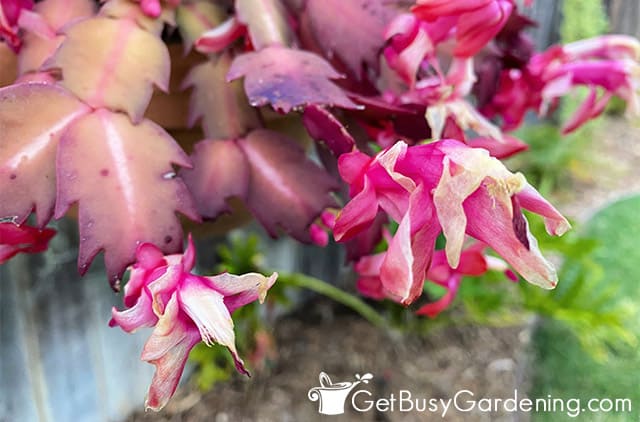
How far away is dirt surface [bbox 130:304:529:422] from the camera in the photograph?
3.75 ft

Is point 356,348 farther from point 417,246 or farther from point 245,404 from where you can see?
point 417,246

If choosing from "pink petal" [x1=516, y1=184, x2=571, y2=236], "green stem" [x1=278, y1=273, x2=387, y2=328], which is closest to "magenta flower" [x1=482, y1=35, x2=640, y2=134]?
"pink petal" [x1=516, y1=184, x2=571, y2=236]

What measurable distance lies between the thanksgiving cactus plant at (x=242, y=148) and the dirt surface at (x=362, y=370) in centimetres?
61

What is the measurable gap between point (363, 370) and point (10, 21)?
3.18 feet

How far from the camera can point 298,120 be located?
637 mm

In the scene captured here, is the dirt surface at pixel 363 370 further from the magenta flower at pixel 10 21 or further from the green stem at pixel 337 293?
the magenta flower at pixel 10 21

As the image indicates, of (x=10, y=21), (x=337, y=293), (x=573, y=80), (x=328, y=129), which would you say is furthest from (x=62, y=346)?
(x=573, y=80)

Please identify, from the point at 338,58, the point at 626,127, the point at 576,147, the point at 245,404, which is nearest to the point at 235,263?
the point at 245,404

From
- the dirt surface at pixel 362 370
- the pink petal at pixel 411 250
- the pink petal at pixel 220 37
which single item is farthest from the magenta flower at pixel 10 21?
the dirt surface at pixel 362 370

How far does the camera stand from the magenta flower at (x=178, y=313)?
34 centimetres

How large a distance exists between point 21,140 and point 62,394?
715 mm

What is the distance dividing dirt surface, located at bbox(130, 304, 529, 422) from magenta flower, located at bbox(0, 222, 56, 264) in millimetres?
747

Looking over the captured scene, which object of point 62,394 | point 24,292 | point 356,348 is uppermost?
point 24,292

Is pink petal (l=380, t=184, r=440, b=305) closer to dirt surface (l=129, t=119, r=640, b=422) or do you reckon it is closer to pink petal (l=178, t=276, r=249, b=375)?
pink petal (l=178, t=276, r=249, b=375)
